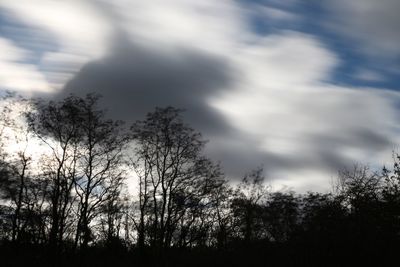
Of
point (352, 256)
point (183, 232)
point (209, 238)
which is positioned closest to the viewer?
point (352, 256)

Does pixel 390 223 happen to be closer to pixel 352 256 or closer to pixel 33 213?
pixel 352 256

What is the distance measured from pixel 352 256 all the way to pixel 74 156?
88.2 ft

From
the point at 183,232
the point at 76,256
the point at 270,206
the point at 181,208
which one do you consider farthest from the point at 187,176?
the point at 270,206

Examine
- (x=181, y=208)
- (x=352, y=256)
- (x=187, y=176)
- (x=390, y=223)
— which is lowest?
(x=352, y=256)

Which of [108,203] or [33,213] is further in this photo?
[108,203]

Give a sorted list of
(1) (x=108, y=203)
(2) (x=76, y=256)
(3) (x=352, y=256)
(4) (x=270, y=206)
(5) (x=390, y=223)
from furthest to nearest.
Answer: (4) (x=270, y=206) → (1) (x=108, y=203) → (2) (x=76, y=256) → (5) (x=390, y=223) → (3) (x=352, y=256)

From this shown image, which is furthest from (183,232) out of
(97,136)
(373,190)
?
(373,190)

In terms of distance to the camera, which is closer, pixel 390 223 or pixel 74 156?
pixel 390 223

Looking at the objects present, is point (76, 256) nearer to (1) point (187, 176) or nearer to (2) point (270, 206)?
(1) point (187, 176)

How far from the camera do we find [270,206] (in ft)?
209

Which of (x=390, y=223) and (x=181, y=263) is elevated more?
(x=390, y=223)

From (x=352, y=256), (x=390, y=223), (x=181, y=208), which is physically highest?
(x=181, y=208)

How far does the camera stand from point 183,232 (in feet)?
181

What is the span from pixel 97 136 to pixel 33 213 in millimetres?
10731
